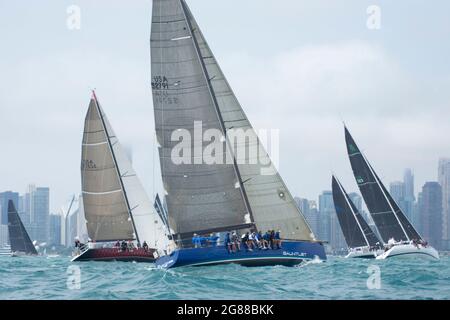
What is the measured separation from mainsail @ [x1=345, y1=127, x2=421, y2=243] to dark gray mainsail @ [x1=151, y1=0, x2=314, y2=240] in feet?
96.5

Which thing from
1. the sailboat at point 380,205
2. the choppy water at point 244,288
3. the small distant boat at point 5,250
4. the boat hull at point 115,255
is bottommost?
the small distant boat at point 5,250

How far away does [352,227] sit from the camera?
69812 millimetres

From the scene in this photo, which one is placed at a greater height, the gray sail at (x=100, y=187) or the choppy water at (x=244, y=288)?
the gray sail at (x=100, y=187)

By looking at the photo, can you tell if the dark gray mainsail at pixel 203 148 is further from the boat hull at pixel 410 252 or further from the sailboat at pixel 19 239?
the sailboat at pixel 19 239

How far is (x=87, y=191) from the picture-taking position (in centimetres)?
5034

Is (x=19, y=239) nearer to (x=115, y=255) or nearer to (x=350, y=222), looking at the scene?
(x=350, y=222)

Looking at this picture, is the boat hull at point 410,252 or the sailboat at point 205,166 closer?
the sailboat at point 205,166

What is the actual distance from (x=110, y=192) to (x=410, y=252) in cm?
2095

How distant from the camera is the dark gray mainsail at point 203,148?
30.6 m

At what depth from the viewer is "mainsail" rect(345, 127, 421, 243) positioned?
199 ft

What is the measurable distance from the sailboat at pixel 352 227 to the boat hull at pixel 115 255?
73.6ft

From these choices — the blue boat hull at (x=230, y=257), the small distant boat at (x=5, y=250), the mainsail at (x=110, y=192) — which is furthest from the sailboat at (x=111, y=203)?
the small distant boat at (x=5, y=250)

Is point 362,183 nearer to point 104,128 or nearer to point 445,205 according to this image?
point 445,205

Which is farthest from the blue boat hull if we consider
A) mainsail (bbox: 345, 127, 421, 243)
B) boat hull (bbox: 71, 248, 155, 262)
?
mainsail (bbox: 345, 127, 421, 243)
